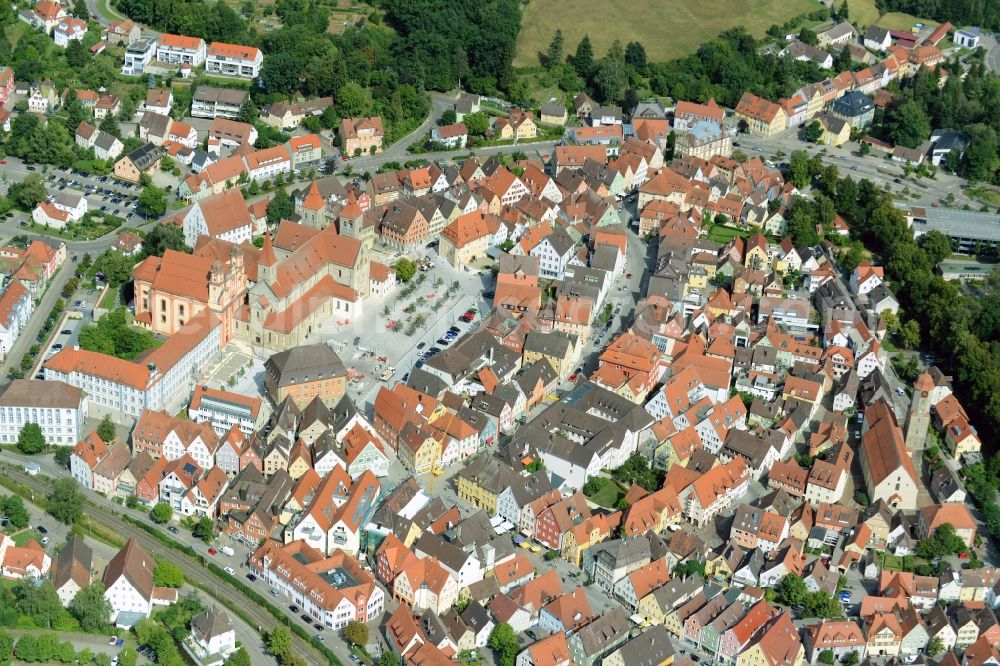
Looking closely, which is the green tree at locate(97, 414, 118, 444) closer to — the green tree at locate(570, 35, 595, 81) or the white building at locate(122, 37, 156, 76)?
the white building at locate(122, 37, 156, 76)

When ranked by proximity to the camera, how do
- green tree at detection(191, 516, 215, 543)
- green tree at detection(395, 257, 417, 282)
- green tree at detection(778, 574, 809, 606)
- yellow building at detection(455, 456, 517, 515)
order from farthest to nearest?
green tree at detection(395, 257, 417, 282) < yellow building at detection(455, 456, 517, 515) < green tree at detection(191, 516, 215, 543) < green tree at detection(778, 574, 809, 606)

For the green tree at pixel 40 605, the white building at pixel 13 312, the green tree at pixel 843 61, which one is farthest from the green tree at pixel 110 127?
the green tree at pixel 843 61

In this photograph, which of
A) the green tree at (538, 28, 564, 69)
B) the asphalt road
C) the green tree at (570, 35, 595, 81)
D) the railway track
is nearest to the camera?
the asphalt road

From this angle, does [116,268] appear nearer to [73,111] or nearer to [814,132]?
[73,111]

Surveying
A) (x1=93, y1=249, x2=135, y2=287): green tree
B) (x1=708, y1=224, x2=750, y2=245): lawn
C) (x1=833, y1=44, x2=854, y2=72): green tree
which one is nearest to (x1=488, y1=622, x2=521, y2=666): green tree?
(x1=93, y1=249, x2=135, y2=287): green tree

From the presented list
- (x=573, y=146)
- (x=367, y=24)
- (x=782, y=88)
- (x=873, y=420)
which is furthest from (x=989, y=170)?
(x=367, y=24)

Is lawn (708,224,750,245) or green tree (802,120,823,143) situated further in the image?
green tree (802,120,823,143)

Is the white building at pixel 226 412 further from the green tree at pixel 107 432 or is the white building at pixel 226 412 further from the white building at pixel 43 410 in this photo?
the white building at pixel 43 410
